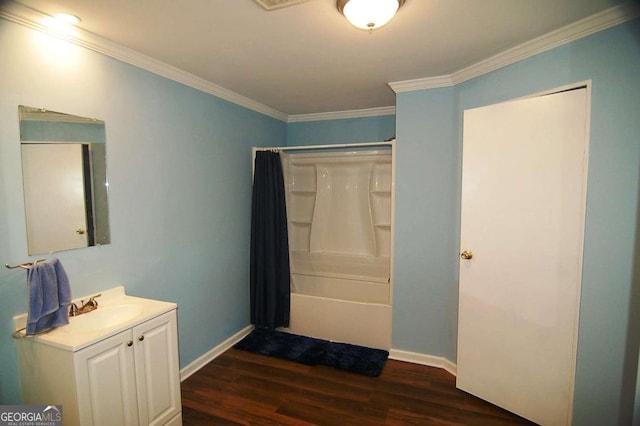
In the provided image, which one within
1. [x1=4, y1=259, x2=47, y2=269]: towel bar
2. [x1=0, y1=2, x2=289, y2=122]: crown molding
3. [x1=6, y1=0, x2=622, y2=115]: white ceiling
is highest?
[x1=6, y1=0, x2=622, y2=115]: white ceiling

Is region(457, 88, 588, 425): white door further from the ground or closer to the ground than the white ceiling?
closer to the ground

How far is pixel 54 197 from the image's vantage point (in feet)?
5.72

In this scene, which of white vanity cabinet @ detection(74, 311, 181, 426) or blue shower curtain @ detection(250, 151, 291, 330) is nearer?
white vanity cabinet @ detection(74, 311, 181, 426)

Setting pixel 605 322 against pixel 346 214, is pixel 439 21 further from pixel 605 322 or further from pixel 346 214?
pixel 346 214

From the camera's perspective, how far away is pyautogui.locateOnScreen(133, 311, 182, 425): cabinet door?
1.70m

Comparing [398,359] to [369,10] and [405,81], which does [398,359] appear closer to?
[405,81]

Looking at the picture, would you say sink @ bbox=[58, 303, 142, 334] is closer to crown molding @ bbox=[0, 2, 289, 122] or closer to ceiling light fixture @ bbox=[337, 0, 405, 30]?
crown molding @ bbox=[0, 2, 289, 122]

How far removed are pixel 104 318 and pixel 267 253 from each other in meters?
1.56

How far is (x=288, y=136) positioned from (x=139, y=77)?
2.10 metres

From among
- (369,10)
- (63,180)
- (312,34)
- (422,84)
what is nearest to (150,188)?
(63,180)

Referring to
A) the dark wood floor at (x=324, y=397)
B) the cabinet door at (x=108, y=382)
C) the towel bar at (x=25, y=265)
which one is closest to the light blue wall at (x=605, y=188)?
the dark wood floor at (x=324, y=397)

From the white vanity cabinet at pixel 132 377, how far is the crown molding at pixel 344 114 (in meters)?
2.81

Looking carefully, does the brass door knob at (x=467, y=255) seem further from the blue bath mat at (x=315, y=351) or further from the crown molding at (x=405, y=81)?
the crown molding at (x=405, y=81)

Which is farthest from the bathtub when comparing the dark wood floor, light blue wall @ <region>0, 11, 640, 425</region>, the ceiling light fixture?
the ceiling light fixture
